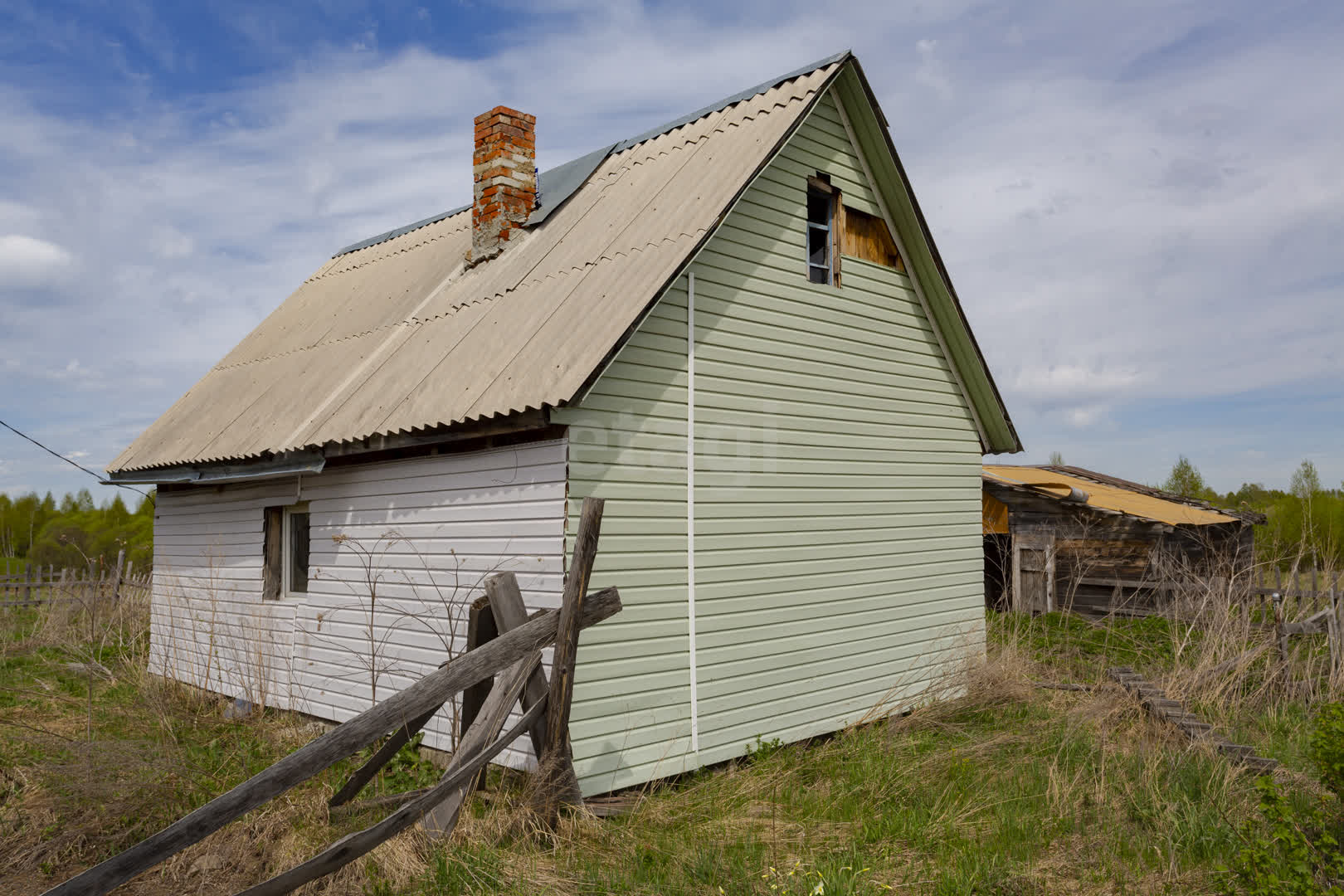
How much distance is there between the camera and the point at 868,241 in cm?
1089

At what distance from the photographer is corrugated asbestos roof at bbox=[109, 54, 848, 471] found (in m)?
7.85

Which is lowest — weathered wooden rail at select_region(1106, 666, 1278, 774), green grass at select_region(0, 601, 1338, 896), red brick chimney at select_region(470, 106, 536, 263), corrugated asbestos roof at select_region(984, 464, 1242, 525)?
green grass at select_region(0, 601, 1338, 896)

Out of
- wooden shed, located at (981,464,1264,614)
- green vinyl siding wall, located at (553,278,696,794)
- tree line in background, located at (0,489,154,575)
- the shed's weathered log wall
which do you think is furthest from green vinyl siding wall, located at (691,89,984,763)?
tree line in background, located at (0,489,154,575)

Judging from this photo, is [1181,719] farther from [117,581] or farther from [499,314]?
[117,581]

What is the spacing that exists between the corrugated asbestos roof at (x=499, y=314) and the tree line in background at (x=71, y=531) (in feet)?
46.8

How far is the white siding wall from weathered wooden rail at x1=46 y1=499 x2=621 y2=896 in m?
0.92

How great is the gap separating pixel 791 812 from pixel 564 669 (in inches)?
85.8

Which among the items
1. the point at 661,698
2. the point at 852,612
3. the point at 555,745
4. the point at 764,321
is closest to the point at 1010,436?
the point at 852,612

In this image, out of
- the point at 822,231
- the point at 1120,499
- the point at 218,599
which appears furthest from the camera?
the point at 1120,499

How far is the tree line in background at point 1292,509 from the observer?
22.2 metres

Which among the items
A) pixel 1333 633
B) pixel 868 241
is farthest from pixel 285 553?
pixel 1333 633

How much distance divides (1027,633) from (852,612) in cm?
499

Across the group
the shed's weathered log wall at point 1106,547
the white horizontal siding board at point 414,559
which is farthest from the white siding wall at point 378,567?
the shed's weathered log wall at point 1106,547

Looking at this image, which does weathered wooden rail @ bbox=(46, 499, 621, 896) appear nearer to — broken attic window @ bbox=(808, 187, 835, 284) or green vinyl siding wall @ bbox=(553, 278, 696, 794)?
green vinyl siding wall @ bbox=(553, 278, 696, 794)
